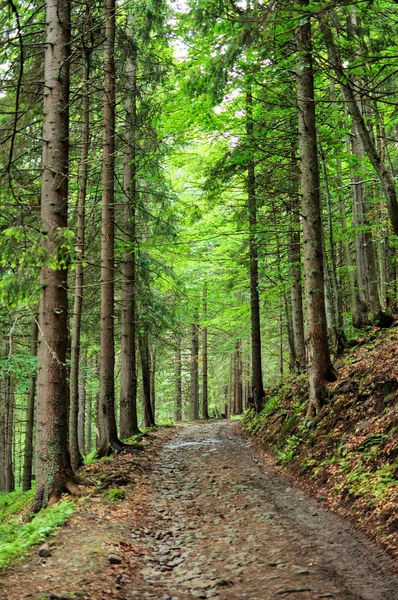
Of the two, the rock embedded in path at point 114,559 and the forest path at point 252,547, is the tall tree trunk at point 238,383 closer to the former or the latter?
the forest path at point 252,547

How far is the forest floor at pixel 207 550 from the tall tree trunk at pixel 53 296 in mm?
958

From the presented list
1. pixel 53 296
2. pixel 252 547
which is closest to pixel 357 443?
pixel 252 547

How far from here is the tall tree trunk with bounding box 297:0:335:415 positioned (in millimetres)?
9969

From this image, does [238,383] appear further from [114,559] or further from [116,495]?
[114,559]

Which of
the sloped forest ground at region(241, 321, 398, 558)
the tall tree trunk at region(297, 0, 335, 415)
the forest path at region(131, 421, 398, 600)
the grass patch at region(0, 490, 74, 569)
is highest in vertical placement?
the tall tree trunk at region(297, 0, 335, 415)

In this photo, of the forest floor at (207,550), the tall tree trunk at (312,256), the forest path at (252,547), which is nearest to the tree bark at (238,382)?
the tall tree trunk at (312,256)

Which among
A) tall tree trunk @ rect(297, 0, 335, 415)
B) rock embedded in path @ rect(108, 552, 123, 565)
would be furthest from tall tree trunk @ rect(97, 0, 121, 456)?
rock embedded in path @ rect(108, 552, 123, 565)

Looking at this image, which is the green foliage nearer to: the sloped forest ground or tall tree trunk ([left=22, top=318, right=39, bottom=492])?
the sloped forest ground

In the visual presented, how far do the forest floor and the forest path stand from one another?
0.5 inches

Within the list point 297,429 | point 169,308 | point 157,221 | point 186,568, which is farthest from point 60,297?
point 169,308

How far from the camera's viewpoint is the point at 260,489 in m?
8.13

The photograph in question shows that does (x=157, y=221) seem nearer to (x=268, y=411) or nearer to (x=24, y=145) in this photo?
Result: (x=24, y=145)

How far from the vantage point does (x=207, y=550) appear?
18.6ft

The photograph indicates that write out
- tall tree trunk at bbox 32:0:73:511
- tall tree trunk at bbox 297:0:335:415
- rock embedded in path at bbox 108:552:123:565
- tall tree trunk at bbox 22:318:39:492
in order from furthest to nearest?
tall tree trunk at bbox 22:318:39:492, tall tree trunk at bbox 297:0:335:415, tall tree trunk at bbox 32:0:73:511, rock embedded in path at bbox 108:552:123:565
